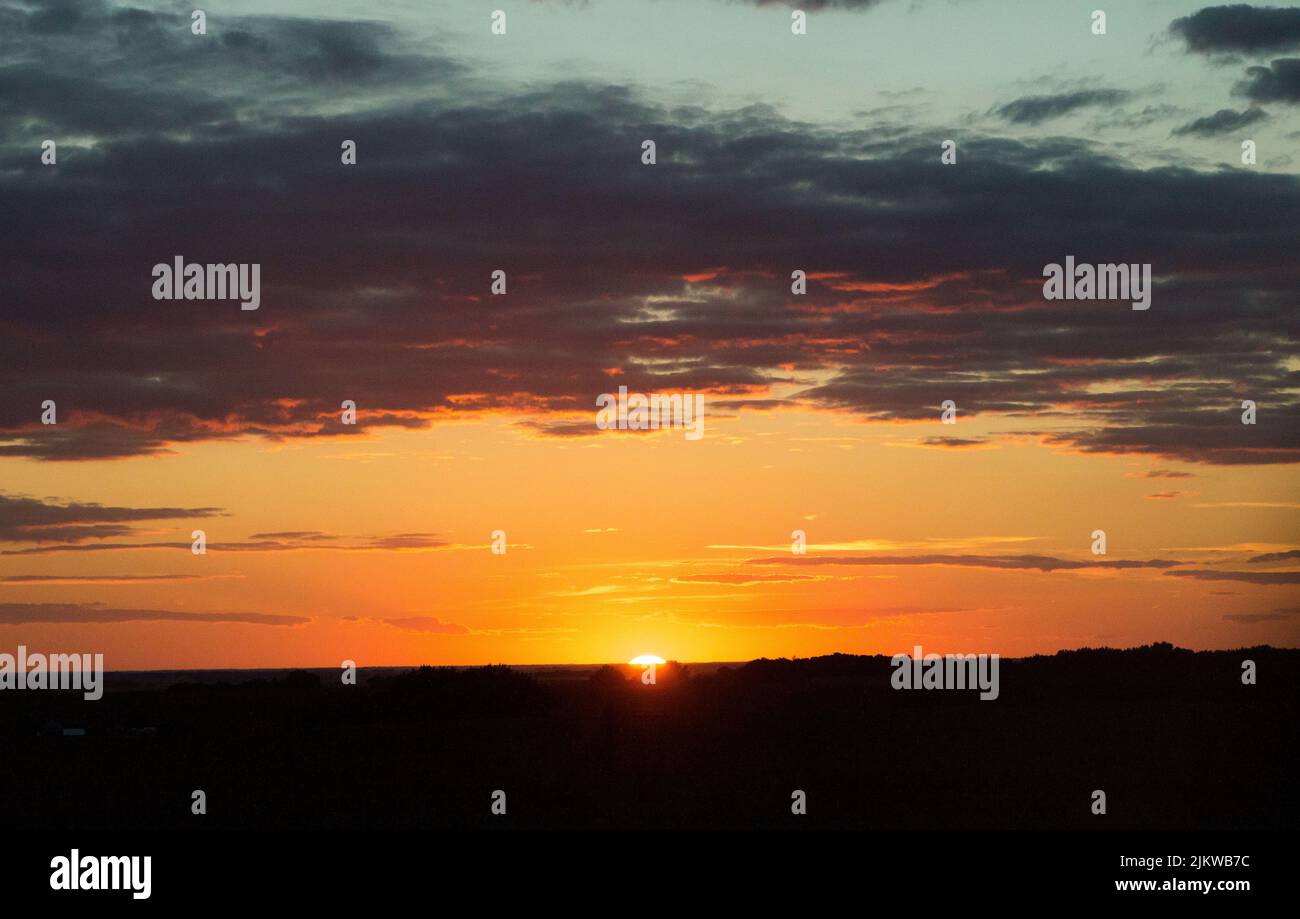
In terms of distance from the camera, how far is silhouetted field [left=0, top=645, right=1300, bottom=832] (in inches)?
1013

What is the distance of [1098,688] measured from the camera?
46844mm

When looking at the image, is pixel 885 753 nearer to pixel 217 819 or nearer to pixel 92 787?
pixel 217 819

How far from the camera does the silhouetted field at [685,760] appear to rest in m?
25.7

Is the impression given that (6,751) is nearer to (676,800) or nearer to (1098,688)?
(676,800)

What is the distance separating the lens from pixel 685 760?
31.2 metres
